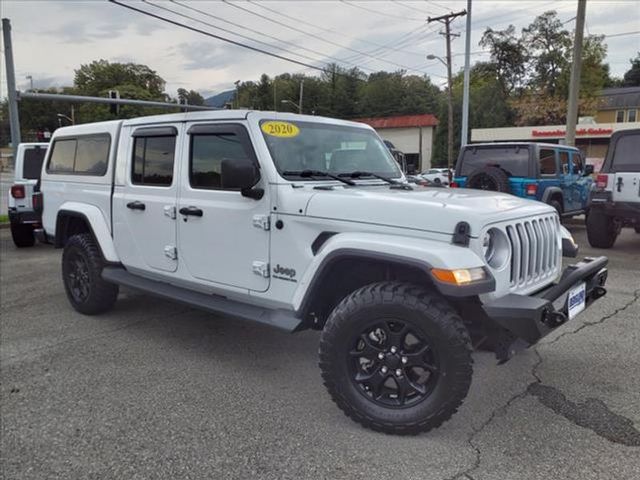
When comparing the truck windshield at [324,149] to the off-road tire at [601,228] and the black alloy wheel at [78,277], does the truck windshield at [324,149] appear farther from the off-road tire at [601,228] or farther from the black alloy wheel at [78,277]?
the off-road tire at [601,228]

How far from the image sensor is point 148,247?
4500 mm

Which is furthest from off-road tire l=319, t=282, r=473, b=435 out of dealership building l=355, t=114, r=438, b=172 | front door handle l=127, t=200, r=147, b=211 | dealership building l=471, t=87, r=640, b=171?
dealership building l=355, t=114, r=438, b=172

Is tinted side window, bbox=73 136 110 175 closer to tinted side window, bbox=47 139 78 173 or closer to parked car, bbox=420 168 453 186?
tinted side window, bbox=47 139 78 173

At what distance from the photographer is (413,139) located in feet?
167

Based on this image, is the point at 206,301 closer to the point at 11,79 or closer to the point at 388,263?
the point at 388,263

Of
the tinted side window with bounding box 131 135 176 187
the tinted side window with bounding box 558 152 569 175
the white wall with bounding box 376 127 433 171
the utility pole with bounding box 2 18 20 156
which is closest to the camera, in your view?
the tinted side window with bounding box 131 135 176 187

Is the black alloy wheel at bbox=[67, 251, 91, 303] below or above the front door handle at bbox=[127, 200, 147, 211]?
below

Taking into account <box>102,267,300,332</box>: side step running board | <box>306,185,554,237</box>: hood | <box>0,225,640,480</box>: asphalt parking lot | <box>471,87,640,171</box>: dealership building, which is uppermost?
<box>471,87,640,171</box>: dealership building

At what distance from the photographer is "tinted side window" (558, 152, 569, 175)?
10.4m

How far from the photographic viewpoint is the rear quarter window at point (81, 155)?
5.05 meters

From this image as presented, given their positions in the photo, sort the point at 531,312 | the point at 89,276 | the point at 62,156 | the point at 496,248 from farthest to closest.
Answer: the point at 62,156, the point at 89,276, the point at 496,248, the point at 531,312

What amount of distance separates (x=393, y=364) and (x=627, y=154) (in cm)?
691

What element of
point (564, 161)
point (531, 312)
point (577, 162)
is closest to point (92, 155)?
point (531, 312)

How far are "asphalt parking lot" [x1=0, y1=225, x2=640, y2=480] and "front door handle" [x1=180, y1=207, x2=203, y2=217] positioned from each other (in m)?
1.20
